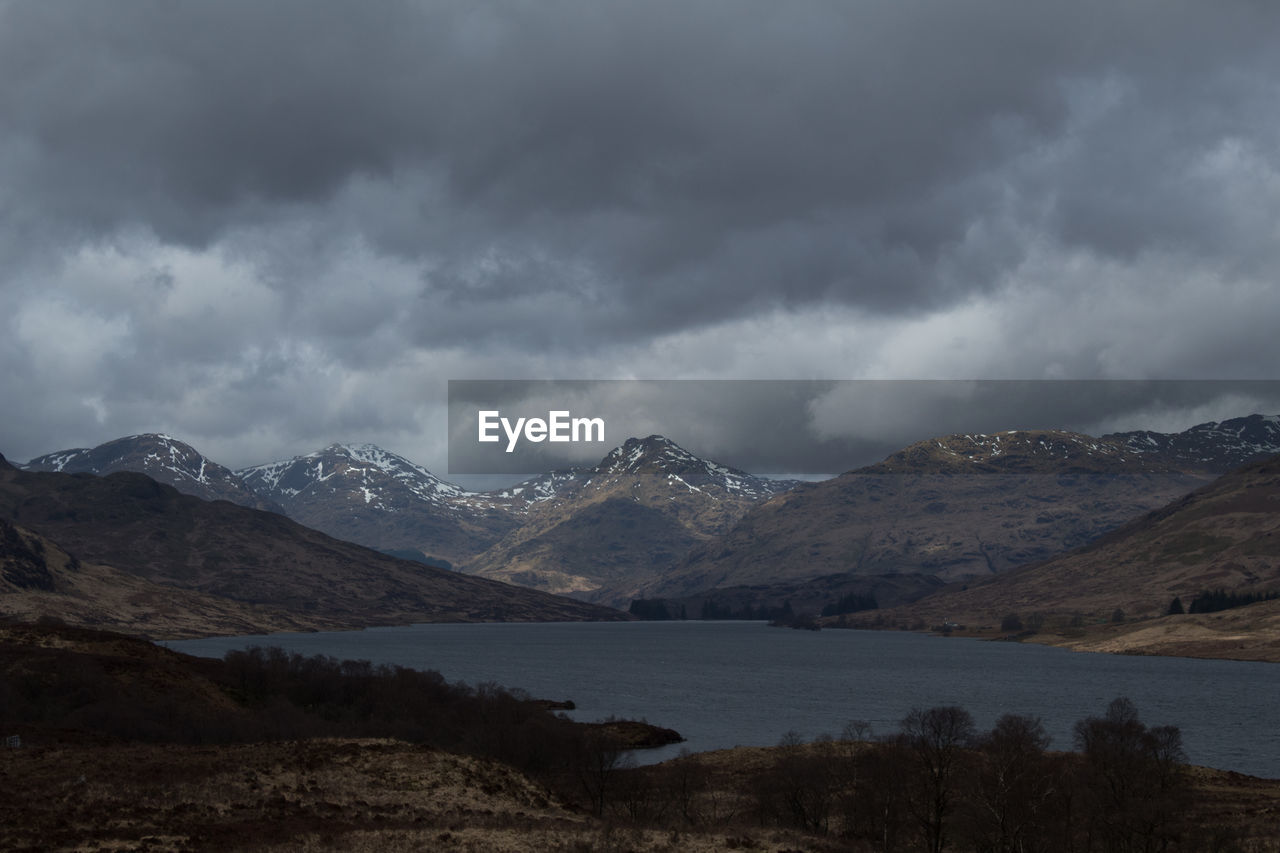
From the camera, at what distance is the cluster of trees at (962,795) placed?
73.4m

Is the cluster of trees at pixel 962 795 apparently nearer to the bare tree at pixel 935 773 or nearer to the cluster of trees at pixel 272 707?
the bare tree at pixel 935 773

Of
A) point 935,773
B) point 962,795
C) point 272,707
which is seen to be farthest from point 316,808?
point 272,707

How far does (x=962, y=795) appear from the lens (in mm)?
85438

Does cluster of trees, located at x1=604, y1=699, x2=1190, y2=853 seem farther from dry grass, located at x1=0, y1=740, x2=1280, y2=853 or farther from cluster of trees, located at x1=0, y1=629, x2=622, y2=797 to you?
cluster of trees, located at x1=0, y1=629, x2=622, y2=797

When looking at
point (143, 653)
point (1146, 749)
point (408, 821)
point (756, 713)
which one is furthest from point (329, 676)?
point (1146, 749)

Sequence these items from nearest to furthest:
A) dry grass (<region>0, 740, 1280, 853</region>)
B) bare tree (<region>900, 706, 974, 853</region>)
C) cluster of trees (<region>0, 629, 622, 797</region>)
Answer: dry grass (<region>0, 740, 1280, 853</region>), bare tree (<region>900, 706, 974, 853</region>), cluster of trees (<region>0, 629, 622, 797</region>)

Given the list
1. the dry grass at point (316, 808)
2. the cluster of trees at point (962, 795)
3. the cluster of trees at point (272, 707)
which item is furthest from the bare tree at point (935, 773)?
the cluster of trees at point (272, 707)

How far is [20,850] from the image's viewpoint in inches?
1854

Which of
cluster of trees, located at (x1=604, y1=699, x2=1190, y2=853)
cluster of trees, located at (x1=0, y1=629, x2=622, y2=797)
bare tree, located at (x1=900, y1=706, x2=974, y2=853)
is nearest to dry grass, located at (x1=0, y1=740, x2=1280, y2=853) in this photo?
cluster of trees, located at (x1=604, y1=699, x2=1190, y2=853)

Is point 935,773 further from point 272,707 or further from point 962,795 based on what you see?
point 272,707

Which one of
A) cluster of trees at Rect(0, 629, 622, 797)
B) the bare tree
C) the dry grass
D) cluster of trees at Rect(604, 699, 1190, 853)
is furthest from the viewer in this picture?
cluster of trees at Rect(0, 629, 622, 797)

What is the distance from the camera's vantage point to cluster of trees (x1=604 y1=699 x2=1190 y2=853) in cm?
7344

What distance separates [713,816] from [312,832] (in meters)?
40.7

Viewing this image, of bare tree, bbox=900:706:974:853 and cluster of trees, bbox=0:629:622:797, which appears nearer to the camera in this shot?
bare tree, bbox=900:706:974:853
